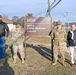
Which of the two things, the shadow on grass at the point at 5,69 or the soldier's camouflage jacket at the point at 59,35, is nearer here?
the shadow on grass at the point at 5,69

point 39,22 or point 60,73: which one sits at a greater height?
point 39,22

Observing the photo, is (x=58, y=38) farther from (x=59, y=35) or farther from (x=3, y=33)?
(x=3, y=33)

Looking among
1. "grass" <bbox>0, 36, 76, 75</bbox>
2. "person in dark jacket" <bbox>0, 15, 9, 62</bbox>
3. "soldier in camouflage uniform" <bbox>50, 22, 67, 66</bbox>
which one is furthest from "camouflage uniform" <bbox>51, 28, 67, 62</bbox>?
"person in dark jacket" <bbox>0, 15, 9, 62</bbox>

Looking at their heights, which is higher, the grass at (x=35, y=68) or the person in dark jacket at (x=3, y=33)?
the person in dark jacket at (x=3, y=33)

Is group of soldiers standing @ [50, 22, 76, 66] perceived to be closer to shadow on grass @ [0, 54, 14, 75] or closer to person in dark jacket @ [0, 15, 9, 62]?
shadow on grass @ [0, 54, 14, 75]

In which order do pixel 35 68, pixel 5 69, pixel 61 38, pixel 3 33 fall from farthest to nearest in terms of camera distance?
pixel 3 33, pixel 61 38, pixel 35 68, pixel 5 69

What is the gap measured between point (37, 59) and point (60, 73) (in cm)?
298

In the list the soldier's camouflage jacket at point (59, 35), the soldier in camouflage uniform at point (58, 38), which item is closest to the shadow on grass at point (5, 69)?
the soldier in camouflage uniform at point (58, 38)

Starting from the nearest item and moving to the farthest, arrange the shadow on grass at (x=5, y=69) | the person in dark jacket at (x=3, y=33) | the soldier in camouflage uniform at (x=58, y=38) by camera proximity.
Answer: the shadow on grass at (x=5, y=69), the soldier in camouflage uniform at (x=58, y=38), the person in dark jacket at (x=3, y=33)

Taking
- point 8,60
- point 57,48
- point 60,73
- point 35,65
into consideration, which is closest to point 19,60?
point 8,60

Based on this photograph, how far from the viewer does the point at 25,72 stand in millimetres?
9758

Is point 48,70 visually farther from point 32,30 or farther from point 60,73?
point 32,30

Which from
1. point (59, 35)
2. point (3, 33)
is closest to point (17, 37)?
point (3, 33)

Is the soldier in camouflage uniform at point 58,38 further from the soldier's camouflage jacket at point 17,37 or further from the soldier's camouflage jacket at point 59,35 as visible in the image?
the soldier's camouflage jacket at point 17,37
